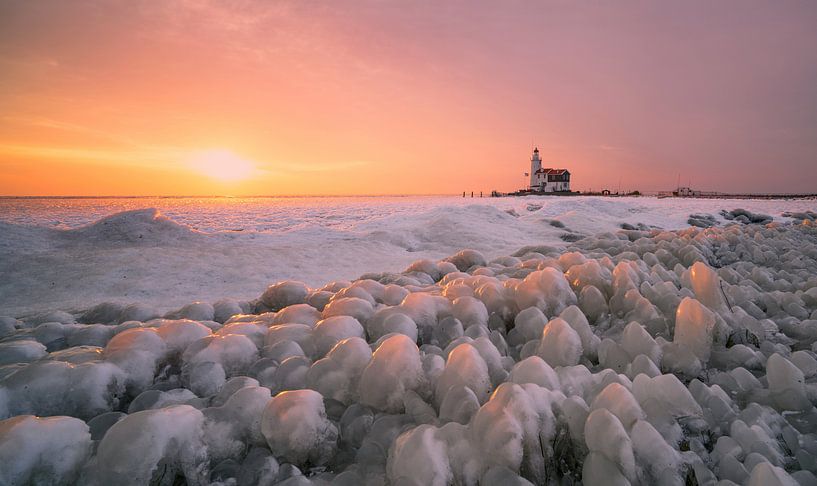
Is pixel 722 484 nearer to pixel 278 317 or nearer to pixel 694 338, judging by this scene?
pixel 694 338

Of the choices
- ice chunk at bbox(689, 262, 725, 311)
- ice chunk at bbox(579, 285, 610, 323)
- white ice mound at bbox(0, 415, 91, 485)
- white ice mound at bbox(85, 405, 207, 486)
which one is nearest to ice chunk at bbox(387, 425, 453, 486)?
white ice mound at bbox(85, 405, 207, 486)

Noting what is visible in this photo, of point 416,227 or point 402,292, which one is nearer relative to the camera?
point 402,292

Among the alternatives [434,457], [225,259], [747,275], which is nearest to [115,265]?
[225,259]

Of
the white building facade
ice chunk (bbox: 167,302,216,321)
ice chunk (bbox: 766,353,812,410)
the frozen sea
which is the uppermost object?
the white building facade

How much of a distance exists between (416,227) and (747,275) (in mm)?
6327

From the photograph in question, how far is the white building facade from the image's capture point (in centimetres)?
6819

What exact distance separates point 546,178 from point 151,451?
245 feet

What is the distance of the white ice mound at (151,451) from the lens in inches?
38.0

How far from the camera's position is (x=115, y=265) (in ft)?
15.9

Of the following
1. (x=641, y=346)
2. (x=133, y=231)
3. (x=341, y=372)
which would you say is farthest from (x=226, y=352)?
(x=133, y=231)

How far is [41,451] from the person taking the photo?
3.22 feet

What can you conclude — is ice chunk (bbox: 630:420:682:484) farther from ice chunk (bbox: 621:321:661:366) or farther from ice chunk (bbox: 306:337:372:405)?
ice chunk (bbox: 306:337:372:405)

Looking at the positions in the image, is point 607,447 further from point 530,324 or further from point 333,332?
point 333,332

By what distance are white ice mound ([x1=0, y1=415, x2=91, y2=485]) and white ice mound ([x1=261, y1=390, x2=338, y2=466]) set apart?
0.43 metres
